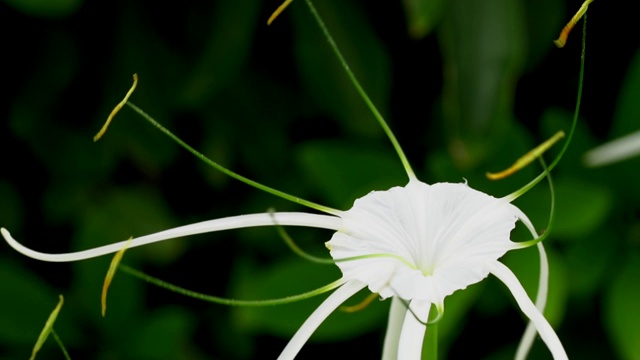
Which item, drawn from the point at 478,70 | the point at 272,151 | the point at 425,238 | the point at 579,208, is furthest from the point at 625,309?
the point at 425,238

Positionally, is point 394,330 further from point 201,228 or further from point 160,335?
point 160,335

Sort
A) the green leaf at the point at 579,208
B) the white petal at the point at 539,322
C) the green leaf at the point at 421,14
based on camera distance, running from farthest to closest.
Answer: the green leaf at the point at 579,208, the green leaf at the point at 421,14, the white petal at the point at 539,322

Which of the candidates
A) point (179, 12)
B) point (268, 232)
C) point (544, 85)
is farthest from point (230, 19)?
point (544, 85)

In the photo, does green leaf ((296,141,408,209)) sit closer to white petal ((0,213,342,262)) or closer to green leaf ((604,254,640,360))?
green leaf ((604,254,640,360))

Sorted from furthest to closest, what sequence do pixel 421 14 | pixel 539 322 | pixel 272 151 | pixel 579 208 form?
pixel 272 151
pixel 579 208
pixel 421 14
pixel 539 322

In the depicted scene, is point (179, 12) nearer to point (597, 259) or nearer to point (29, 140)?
point (29, 140)

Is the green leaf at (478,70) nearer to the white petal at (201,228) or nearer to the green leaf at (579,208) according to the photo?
the green leaf at (579,208)

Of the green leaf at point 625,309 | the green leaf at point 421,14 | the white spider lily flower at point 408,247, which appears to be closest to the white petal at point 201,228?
the white spider lily flower at point 408,247
